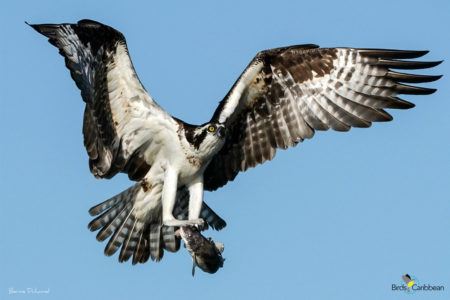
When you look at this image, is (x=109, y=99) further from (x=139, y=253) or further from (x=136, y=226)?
(x=139, y=253)

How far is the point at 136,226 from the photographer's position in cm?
1288

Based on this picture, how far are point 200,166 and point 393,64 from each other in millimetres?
2719

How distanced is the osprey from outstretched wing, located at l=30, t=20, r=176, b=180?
12 millimetres

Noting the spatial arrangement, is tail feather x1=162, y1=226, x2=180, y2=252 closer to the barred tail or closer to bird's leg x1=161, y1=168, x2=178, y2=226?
the barred tail

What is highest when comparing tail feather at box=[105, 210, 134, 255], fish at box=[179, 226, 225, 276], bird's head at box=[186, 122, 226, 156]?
bird's head at box=[186, 122, 226, 156]

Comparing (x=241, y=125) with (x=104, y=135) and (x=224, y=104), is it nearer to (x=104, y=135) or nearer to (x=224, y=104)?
(x=224, y=104)

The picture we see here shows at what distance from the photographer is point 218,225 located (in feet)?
42.4

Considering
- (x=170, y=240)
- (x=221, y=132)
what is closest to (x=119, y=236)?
(x=170, y=240)

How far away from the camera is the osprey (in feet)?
38.5

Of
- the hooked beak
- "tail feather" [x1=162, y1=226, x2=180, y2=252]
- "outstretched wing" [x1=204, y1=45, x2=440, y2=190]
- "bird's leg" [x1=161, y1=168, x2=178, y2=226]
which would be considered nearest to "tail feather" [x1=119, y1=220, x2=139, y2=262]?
"tail feather" [x1=162, y1=226, x2=180, y2=252]

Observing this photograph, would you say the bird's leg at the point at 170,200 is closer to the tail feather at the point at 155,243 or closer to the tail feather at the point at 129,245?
the tail feather at the point at 155,243

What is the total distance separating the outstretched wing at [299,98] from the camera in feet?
40.5

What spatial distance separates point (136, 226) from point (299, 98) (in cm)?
269

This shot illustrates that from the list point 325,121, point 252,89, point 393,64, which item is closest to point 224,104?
point 252,89
